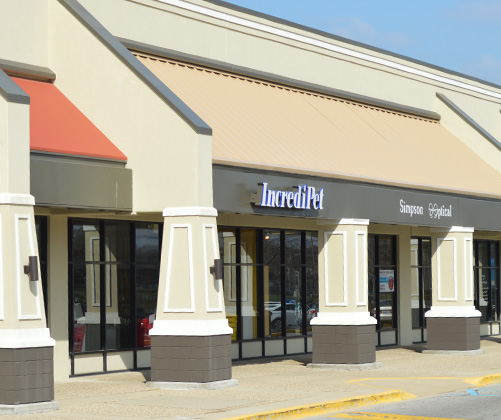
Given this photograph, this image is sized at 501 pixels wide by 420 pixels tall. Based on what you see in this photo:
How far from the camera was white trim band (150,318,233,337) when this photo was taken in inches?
690

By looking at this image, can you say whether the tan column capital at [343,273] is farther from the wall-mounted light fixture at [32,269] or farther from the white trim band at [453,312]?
the wall-mounted light fixture at [32,269]

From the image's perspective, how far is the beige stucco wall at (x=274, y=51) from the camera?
21.8 meters

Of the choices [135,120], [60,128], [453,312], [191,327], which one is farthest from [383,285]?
[60,128]

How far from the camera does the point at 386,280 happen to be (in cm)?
2916

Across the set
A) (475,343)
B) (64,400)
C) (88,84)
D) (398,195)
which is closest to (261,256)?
(398,195)

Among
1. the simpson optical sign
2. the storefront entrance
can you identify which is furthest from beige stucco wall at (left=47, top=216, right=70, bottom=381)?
the storefront entrance

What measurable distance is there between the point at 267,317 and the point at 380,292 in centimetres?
508

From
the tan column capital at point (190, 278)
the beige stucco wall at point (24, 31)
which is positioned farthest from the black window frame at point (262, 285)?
the beige stucco wall at point (24, 31)

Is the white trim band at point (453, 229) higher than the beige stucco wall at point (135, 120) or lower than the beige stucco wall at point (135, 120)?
lower

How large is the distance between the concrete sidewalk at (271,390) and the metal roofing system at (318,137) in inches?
168

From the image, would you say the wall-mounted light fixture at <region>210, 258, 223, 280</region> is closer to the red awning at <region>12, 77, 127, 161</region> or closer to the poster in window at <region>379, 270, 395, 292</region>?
the red awning at <region>12, 77, 127, 161</region>

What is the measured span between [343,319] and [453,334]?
5.23 metres

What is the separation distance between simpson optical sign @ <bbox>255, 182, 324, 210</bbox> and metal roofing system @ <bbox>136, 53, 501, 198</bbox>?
48 centimetres

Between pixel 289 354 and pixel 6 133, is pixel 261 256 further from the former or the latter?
pixel 6 133
